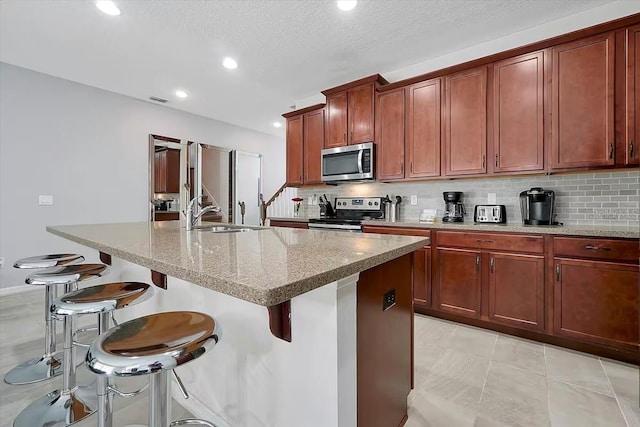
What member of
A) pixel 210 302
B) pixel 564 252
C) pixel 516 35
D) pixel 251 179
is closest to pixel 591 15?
pixel 516 35

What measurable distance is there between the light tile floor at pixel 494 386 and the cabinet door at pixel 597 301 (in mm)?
209

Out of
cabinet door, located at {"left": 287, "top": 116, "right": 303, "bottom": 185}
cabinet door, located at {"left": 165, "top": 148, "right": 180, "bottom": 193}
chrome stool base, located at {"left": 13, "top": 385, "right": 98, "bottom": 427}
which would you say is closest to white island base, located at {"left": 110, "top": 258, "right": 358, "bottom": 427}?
chrome stool base, located at {"left": 13, "top": 385, "right": 98, "bottom": 427}

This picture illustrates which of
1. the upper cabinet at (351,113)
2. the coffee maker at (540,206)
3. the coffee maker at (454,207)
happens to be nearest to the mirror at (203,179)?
the upper cabinet at (351,113)

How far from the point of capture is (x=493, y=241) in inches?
100

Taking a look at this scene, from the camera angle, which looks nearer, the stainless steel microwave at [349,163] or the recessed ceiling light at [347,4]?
the recessed ceiling light at [347,4]

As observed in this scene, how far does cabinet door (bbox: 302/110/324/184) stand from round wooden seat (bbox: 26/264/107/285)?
2872 millimetres

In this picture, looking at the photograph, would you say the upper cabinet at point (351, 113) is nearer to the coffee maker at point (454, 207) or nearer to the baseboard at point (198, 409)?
the coffee maker at point (454, 207)

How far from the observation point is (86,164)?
13.8 feet

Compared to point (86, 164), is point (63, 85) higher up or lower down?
higher up

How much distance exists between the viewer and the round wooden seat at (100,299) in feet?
4.08

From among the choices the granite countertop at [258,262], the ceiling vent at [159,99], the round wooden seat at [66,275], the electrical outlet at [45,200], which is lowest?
the round wooden seat at [66,275]

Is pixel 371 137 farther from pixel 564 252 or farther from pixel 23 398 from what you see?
pixel 23 398

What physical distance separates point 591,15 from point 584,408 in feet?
10.2

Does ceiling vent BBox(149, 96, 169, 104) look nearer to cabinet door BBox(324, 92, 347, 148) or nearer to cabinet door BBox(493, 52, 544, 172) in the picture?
cabinet door BBox(324, 92, 347, 148)
